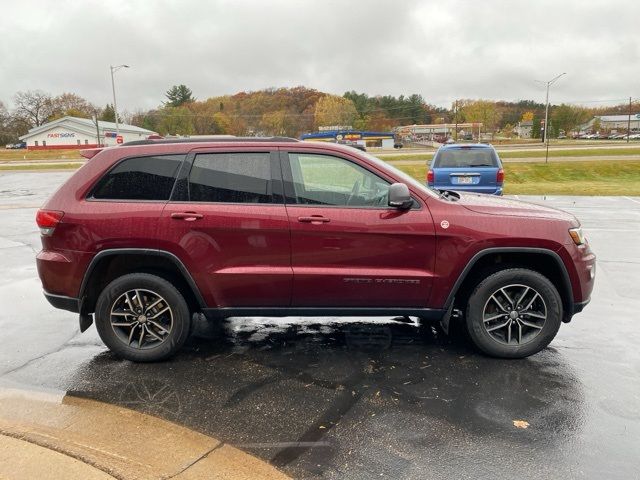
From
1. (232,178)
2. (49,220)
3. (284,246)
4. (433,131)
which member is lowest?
(284,246)

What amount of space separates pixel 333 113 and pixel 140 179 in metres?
95.3

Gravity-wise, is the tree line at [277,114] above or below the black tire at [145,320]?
above

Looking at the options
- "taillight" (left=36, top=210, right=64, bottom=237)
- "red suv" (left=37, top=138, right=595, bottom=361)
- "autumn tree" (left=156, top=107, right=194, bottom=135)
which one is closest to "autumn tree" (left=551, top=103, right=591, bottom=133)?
"autumn tree" (left=156, top=107, right=194, bottom=135)

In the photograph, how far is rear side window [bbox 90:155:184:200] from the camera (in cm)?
420

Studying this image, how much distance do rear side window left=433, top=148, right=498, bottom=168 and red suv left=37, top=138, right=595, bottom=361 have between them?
7668 mm

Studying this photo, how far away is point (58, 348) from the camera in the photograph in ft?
15.4

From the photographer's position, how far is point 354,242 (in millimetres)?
4109

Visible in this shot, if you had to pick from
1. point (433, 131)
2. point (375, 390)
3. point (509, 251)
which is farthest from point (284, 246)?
point (433, 131)

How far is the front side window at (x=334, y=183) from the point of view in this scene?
4.19 m

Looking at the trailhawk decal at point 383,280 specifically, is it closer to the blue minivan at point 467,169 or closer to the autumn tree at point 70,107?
the blue minivan at point 467,169

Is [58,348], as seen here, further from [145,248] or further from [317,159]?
[317,159]

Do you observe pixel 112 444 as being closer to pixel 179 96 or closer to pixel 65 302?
pixel 65 302

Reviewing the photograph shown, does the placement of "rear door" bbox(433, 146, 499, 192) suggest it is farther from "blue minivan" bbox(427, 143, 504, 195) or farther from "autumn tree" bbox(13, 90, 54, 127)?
"autumn tree" bbox(13, 90, 54, 127)

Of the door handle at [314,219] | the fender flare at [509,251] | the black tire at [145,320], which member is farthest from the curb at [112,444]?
the fender flare at [509,251]
